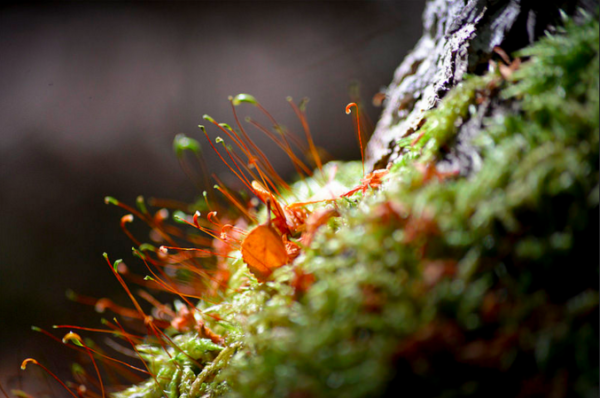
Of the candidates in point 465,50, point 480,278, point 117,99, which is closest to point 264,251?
point 480,278

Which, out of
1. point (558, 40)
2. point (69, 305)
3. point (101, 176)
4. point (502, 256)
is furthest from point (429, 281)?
point (101, 176)

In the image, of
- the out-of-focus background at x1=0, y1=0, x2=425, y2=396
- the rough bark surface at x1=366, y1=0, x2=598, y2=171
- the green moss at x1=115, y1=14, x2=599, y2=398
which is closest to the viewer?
the green moss at x1=115, y1=14, x2=599, y2=398

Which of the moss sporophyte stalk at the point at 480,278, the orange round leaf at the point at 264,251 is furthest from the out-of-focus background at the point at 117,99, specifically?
Answer: the moss sporophyte stalk at the point at 480,278

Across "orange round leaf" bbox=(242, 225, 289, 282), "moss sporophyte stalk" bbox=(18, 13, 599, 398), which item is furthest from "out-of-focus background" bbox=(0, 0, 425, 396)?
"moss sporophyte stalk" bbox=(18, 13, 599, 398)

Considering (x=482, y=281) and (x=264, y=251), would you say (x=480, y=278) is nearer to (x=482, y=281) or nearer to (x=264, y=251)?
(x=482, y=281)

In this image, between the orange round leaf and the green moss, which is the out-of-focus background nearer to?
the orange round leaf

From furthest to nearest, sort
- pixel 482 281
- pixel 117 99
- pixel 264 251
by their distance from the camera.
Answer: pixel 117 99 < pixel 264 251 < pixel 482 281
